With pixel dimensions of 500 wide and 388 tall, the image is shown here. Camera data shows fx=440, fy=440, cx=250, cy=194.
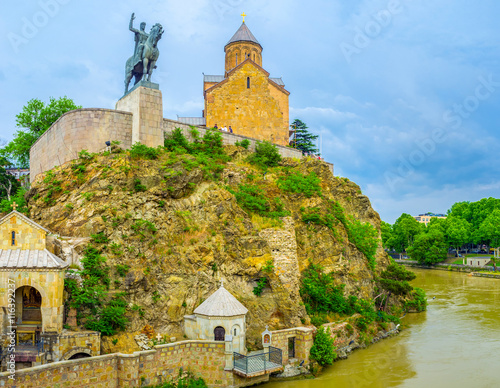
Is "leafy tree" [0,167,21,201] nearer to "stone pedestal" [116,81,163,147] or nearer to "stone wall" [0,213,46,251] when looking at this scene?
"stone pedestal" [116,81,163,147]

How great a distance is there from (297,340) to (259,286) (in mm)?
3087

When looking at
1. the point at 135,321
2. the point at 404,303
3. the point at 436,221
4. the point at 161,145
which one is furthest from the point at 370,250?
the point at 436,221

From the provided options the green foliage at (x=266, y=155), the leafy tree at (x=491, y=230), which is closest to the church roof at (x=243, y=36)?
the green foliage at (x=266, y=155)

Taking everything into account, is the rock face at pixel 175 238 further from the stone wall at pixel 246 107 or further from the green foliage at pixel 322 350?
the stone wall at pixel 246 107

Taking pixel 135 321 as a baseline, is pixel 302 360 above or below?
below

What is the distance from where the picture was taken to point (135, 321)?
56.3 feet

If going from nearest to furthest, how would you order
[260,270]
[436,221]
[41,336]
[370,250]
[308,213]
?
[41,336], [260,270], [308,213], [370,250], [436,221]

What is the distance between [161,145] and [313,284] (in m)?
10.8

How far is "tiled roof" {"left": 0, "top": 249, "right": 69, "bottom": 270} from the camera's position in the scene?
15.5 metres

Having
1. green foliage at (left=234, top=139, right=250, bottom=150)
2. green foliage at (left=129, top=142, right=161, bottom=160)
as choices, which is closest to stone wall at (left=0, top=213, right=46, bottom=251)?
green foliage at (left=129, top=142, right=161, bottom=160)

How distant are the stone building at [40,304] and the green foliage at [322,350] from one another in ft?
31.4

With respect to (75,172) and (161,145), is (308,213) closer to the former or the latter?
(161,145)

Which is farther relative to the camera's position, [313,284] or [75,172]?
[313,284]

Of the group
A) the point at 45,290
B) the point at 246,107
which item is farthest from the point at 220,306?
the point at 246,107
